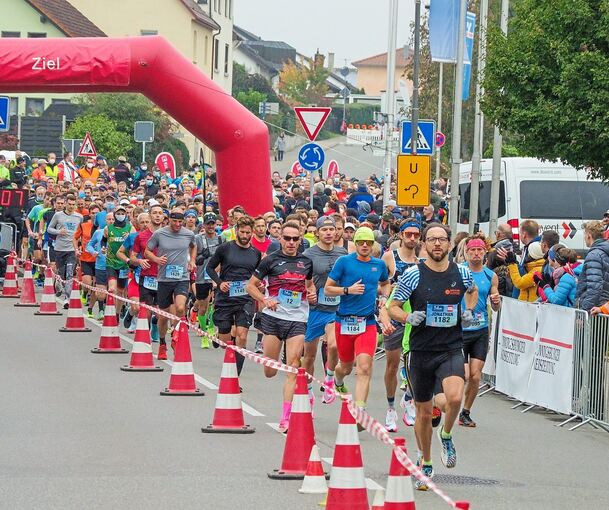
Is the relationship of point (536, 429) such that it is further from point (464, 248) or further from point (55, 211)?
point (55, 211)

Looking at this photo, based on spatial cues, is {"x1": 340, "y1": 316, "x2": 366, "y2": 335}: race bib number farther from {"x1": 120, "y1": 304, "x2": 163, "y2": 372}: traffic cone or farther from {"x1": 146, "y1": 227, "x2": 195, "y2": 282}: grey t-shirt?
{"x1": 146, "y1": 227, "x2": 195, "y2": 282}: grey t-shirt

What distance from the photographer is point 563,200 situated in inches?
1170

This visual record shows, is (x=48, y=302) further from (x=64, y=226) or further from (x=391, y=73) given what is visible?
(x=391, y=73)

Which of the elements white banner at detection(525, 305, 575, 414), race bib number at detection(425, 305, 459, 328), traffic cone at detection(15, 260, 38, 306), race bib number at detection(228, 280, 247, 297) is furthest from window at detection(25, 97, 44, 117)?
race bib number at detection(425, 305, 459, 328)

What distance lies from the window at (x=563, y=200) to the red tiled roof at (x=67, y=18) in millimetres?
49253

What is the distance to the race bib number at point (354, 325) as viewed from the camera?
1395cm

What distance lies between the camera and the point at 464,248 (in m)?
15.2

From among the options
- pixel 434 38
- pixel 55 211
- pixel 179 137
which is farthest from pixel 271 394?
pixel 179 137

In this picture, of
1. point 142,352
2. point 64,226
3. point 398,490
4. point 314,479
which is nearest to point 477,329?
point 314,479

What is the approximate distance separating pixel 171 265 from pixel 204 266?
2622 millimetres

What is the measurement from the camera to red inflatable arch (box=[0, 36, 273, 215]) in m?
25.3

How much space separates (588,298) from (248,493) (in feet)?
21.5

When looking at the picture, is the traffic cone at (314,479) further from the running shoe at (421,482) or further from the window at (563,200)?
the window at (563,200)

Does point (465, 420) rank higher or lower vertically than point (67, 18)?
lower
